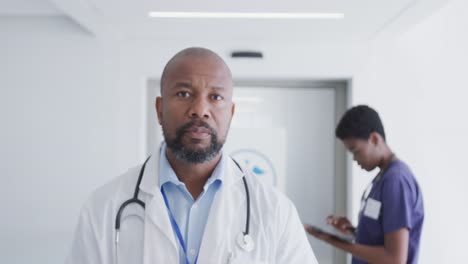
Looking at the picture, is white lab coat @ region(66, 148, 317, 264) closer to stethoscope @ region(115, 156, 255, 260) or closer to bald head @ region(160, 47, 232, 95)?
stethoscope @ region(115, 156, 255, 260)

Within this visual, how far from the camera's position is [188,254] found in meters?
1.23

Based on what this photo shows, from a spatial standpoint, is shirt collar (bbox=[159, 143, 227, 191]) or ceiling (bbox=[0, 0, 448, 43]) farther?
ceiling (bbox=[0, 0, 448, 43])

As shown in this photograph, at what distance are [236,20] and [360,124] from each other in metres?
1.03

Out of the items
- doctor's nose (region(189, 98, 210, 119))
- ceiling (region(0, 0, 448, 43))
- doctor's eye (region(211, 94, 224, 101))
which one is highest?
ceiling (region(0, 0, 448, 43))

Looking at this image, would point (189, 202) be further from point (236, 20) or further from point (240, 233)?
point (236, 20)

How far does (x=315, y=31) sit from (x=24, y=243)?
2315 millimetres

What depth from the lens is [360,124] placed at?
6.85 feet

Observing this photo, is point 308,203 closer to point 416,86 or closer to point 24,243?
point 416,86

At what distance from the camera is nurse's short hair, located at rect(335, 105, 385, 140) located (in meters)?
2.08

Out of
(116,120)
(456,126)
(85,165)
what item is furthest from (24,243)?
(456,126)

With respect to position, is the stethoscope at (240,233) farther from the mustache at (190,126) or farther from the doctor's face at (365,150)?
the doctor's face at (365,150)

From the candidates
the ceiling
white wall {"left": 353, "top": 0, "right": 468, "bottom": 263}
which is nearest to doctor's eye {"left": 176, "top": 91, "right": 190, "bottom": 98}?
the ceiling

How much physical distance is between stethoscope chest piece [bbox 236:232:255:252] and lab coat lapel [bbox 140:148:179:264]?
0.16m

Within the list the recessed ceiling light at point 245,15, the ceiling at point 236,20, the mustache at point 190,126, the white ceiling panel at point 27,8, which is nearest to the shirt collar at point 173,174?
the mustache at point 190,126
